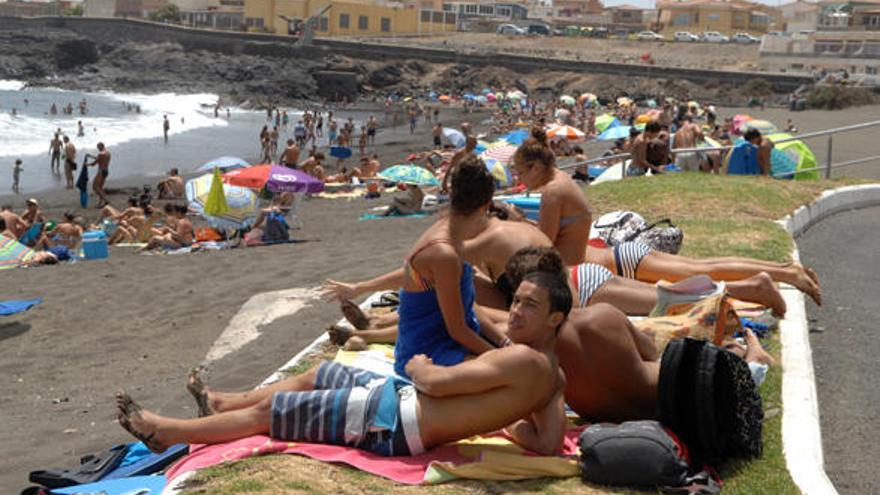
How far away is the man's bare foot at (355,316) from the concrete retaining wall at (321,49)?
5752 centimetres

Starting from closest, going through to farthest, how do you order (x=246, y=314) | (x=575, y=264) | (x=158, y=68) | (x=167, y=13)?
(x=575, y=264)
(x=246, y=314)
(x=158, y=68)
(x=167, y=13)

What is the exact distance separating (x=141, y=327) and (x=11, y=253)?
2829 mm

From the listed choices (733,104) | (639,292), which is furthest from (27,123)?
(639,292)

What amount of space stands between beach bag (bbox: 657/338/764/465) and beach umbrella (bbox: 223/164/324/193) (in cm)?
1260

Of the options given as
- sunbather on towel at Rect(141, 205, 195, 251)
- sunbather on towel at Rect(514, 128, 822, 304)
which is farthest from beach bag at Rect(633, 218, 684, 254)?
sunbather on towel at Rect(141, 205, 195, 251)

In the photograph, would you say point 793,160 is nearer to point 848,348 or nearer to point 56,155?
point 848,348

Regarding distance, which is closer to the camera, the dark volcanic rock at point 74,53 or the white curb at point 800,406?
the white curb at point 800,406

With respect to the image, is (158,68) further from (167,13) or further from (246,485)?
(246,485)

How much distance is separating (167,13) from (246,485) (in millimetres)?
108969

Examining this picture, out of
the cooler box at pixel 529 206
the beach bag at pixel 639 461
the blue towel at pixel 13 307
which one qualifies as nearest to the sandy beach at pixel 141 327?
the blue towel at pixel 13 307

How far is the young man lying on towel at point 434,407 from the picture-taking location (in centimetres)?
445

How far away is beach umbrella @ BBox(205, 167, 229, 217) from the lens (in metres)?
15.7

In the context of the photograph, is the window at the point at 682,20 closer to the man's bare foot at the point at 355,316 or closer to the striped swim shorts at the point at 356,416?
the man's bare foot at the point at 355,316

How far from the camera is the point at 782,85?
6056 centimetres
